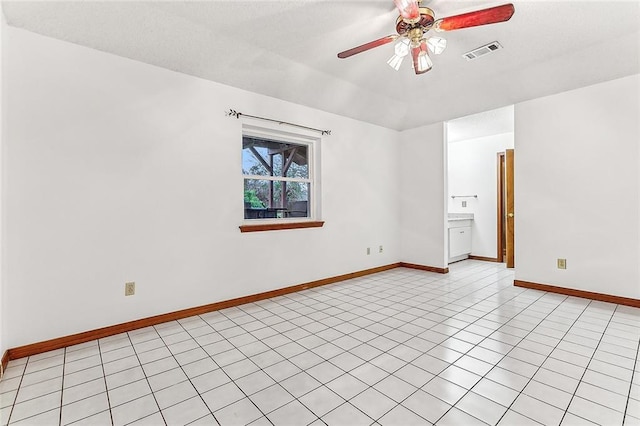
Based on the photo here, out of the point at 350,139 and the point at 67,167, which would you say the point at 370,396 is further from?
the point at 350,139

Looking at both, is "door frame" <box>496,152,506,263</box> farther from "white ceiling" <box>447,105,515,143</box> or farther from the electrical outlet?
the electrical outlet

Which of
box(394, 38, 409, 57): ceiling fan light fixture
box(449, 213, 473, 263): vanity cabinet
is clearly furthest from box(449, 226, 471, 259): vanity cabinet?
box(394, 38, 409, 57): ceiling fan light fixture

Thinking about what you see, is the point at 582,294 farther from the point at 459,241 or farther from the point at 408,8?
the point at 408,8

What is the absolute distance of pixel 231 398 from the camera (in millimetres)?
1714

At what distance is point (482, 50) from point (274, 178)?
2.59 meters

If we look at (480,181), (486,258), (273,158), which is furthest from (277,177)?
(486,258)

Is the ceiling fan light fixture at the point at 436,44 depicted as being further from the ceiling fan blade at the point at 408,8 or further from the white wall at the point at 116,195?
the white wall at the point at 116,195

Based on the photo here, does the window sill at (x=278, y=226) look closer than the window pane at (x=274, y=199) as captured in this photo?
Yes

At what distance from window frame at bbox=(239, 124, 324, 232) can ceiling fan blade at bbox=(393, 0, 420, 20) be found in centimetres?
209

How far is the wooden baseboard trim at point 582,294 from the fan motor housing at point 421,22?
11.4 feet

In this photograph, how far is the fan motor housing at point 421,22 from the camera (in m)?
2.01

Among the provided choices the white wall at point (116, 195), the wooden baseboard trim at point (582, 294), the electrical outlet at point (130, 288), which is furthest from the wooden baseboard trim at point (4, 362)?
the wooden baseboard trim at point (582, 294)

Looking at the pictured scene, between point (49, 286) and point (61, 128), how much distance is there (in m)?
1.24

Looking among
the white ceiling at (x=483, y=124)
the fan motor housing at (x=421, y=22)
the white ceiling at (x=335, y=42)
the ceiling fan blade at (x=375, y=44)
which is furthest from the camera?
the white ceiling at (x=483, y=124)
